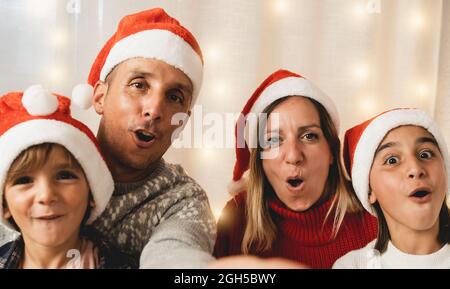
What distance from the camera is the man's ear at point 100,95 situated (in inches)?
40.4

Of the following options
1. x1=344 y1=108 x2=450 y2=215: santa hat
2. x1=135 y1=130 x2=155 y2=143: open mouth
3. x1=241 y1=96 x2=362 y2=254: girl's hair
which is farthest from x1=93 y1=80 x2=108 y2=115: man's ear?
x1=344 y1=108 x2=450 y2=215: santa hat

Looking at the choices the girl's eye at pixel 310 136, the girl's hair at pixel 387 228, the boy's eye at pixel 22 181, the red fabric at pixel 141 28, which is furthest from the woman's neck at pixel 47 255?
the girl's hair at pixel 387 228

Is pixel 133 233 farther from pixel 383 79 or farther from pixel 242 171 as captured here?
pixel 383 79

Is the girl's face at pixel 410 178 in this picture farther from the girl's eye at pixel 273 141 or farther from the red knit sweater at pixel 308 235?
the girl's eye at pixel 273 141

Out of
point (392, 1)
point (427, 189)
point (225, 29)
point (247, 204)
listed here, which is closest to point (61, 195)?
point (247, 204)

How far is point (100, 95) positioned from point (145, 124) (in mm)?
127

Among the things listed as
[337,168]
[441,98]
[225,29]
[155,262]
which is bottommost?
[155,262]

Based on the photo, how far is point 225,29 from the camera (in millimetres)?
1092

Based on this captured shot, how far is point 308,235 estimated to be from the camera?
1047 mm

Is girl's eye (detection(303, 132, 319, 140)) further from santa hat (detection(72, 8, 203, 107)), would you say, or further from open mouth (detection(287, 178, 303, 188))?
santa hat (detection(72, 8, 203, 107))

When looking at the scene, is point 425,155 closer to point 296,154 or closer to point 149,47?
point 296,154

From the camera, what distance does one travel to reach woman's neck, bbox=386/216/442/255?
39.5 inches

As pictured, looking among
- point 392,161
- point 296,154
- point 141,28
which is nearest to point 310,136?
point 296,154

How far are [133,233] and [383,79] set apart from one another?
634 millimetres
